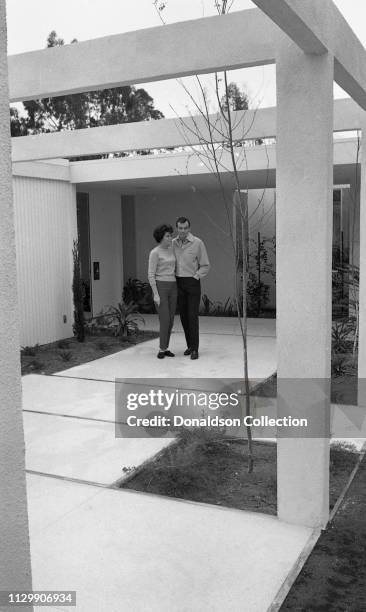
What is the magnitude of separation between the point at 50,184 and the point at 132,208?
17.5 ft

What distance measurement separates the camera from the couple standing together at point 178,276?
823 centimetres

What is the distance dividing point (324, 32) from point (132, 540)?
296cm

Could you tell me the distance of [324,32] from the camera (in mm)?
3254

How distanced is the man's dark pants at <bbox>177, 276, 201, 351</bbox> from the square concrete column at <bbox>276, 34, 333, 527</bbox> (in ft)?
15.4

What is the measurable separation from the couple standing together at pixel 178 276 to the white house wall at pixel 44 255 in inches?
90.9

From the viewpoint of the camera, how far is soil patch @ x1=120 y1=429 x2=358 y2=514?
410 centimetres

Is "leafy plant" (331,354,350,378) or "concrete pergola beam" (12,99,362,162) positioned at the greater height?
"concrete pergola beam" (12,99,362,162)

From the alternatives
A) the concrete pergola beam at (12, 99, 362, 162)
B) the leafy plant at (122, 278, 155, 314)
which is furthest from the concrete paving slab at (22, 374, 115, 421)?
the leafy plant at (122, 278, 155, 314)

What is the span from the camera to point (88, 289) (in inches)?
508

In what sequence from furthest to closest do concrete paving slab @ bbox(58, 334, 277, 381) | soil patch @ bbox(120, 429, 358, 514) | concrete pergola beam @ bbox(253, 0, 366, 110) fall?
concrete paving slab @ bbox(58, 334, 277, 381)
soil patch @ bbox(120, 429, 358, 514)
concrete pergola beam @ bbox(253, 0, 366, 110)

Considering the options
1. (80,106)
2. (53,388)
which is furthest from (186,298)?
(80,106)

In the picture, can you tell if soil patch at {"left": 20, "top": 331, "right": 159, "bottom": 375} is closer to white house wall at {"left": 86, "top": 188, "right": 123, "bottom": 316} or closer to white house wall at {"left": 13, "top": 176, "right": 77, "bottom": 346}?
white house wall at {"left": 13, "top": 176, "right": 77, "bottom": 346}

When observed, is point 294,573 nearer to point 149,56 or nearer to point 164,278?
point 149,56

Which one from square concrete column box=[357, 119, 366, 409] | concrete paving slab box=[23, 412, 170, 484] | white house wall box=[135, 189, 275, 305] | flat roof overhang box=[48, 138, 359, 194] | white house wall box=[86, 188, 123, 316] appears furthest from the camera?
white house wall box=[135, 189, 275, 305]
